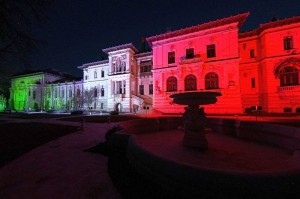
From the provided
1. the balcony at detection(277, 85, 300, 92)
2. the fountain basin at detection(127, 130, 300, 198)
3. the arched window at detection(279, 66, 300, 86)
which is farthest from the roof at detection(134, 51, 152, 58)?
the fountain basin at detection(127, 130, 300, 198)

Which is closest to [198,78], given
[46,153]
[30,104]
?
[46,153]

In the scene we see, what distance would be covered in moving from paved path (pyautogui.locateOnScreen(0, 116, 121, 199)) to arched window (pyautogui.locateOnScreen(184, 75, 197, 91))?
2019 cm

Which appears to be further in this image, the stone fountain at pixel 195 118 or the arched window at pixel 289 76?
the arched window at pixel 289 76

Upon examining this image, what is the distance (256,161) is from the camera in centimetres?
429

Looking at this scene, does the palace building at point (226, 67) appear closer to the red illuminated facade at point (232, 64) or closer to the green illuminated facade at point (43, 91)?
the red illuminated facade at point (232, 64)

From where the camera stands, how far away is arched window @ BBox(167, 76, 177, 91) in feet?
81.2

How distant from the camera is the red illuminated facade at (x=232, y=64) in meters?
20.5

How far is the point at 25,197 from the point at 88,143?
4154mm

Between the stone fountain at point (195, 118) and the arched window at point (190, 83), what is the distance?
1813 centimetres

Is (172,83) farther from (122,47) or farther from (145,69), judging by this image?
(122,47)

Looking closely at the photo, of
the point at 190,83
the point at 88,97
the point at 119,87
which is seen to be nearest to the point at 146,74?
the point at 119,87

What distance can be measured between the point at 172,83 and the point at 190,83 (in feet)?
9.98

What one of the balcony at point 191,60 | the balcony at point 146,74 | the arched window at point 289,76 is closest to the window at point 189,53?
the balcony at point 191,60

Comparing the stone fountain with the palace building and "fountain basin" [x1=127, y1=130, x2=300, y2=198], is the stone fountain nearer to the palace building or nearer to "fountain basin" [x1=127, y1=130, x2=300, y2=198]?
"fountain basin" [x1=127, y1=130, x2=300, y2=198]
